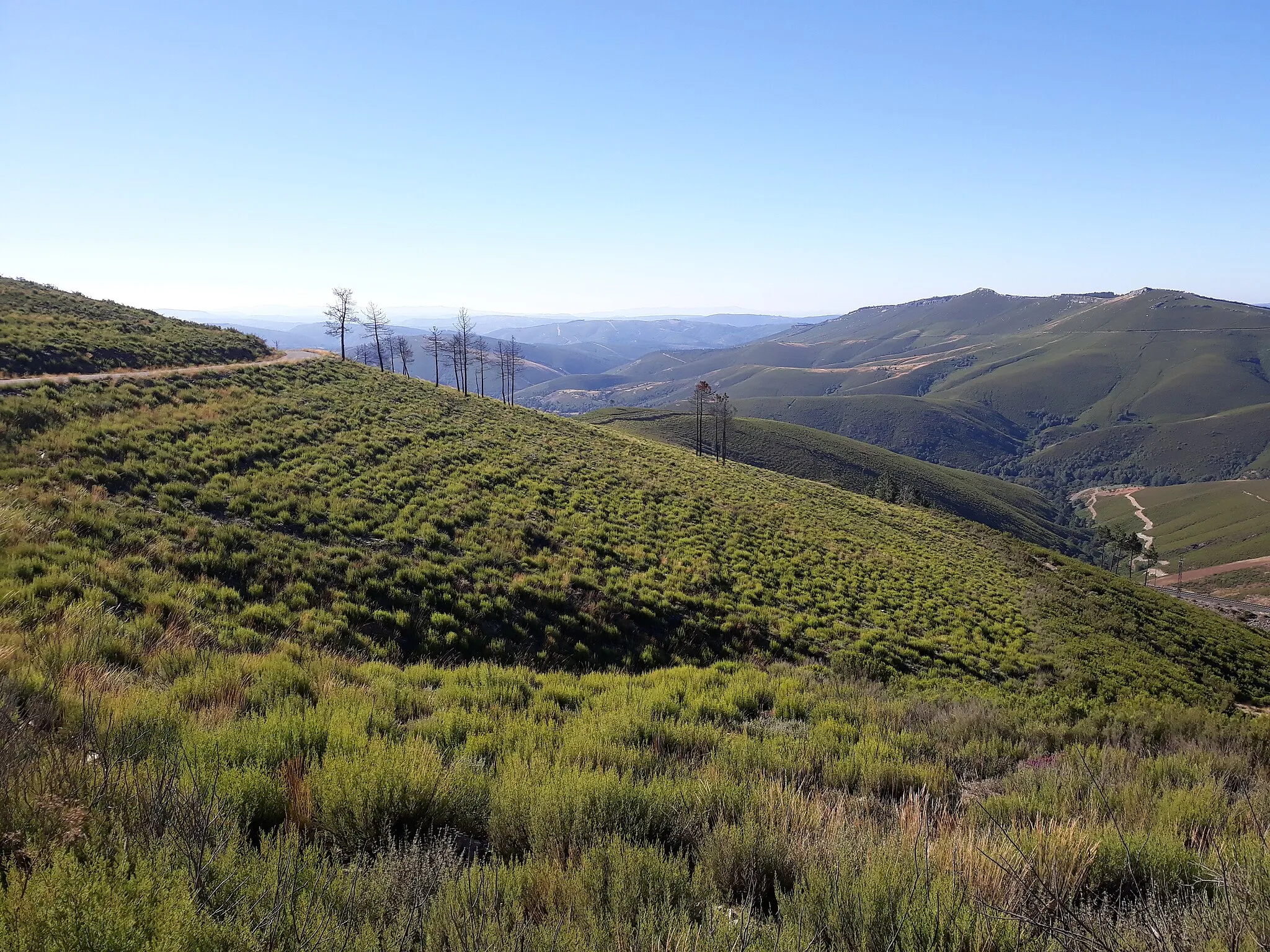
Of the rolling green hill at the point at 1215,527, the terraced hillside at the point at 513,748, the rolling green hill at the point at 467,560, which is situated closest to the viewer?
the terraced hillside at the point at 513,748

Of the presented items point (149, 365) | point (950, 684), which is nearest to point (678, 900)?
point (950, 684)

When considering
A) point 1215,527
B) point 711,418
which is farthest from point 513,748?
point 1215,527

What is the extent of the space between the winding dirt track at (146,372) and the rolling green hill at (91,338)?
33.4 inches

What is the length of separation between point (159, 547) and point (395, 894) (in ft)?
36.7

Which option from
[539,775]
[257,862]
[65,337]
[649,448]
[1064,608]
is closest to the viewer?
[257,862]

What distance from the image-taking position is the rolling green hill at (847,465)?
147750 millimetres

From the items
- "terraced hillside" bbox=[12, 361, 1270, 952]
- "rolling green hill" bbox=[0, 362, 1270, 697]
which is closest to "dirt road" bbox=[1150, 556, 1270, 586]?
"rolling green hill" bbox=[0, 362, 1270, 697]

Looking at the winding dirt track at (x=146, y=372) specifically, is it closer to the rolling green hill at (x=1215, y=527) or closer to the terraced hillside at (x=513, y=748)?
the terraced hillside at (x=513, y=748)

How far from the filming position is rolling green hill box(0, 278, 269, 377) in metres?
26.2

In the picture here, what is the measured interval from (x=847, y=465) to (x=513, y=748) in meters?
166

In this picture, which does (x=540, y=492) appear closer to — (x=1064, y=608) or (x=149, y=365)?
(x=1064, y=608)

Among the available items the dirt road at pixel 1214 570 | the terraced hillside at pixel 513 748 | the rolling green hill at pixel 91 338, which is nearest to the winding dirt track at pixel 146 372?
the rolling green hill at pixel 91 338

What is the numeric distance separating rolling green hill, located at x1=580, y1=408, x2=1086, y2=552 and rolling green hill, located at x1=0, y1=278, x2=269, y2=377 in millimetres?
95883

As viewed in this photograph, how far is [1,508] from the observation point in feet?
33.3
